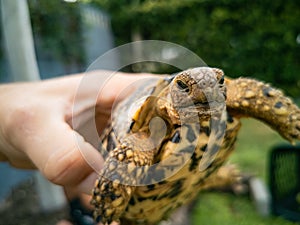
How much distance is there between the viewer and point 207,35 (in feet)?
13.2

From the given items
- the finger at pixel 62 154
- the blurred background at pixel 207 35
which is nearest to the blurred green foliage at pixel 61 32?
the blurred background at pixel 207 35

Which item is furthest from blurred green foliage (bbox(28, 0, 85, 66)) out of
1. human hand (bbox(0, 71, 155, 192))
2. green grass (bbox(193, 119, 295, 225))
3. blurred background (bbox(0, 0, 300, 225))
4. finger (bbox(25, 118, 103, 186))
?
green grass (bbox(193, 119, 295, 225))

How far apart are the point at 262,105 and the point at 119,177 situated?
358 millimetres

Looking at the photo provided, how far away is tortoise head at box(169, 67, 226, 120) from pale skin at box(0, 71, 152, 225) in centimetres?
24

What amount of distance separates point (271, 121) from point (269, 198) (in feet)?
2.72

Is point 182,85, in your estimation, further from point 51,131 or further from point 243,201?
point 243,201

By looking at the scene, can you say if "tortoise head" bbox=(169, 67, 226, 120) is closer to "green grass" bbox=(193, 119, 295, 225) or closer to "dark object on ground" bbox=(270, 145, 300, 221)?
"green grass" bbox=(193, 119, 295, 225)

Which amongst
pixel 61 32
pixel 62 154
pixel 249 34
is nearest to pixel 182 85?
pixel 62 154

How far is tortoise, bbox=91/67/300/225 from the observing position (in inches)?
24.2

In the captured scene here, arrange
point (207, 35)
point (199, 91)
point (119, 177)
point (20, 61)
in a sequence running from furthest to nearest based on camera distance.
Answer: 1. point (207, 35)
2. point (20, 61)
3. point (119, 177)
4. point (199, 91)

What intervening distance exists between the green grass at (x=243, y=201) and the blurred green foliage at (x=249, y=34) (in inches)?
48.6

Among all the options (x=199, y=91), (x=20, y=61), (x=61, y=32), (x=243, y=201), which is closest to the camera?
(x=199, y=91)

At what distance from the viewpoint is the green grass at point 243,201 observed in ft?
5.03

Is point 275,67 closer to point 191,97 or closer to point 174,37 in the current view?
point 174,37
